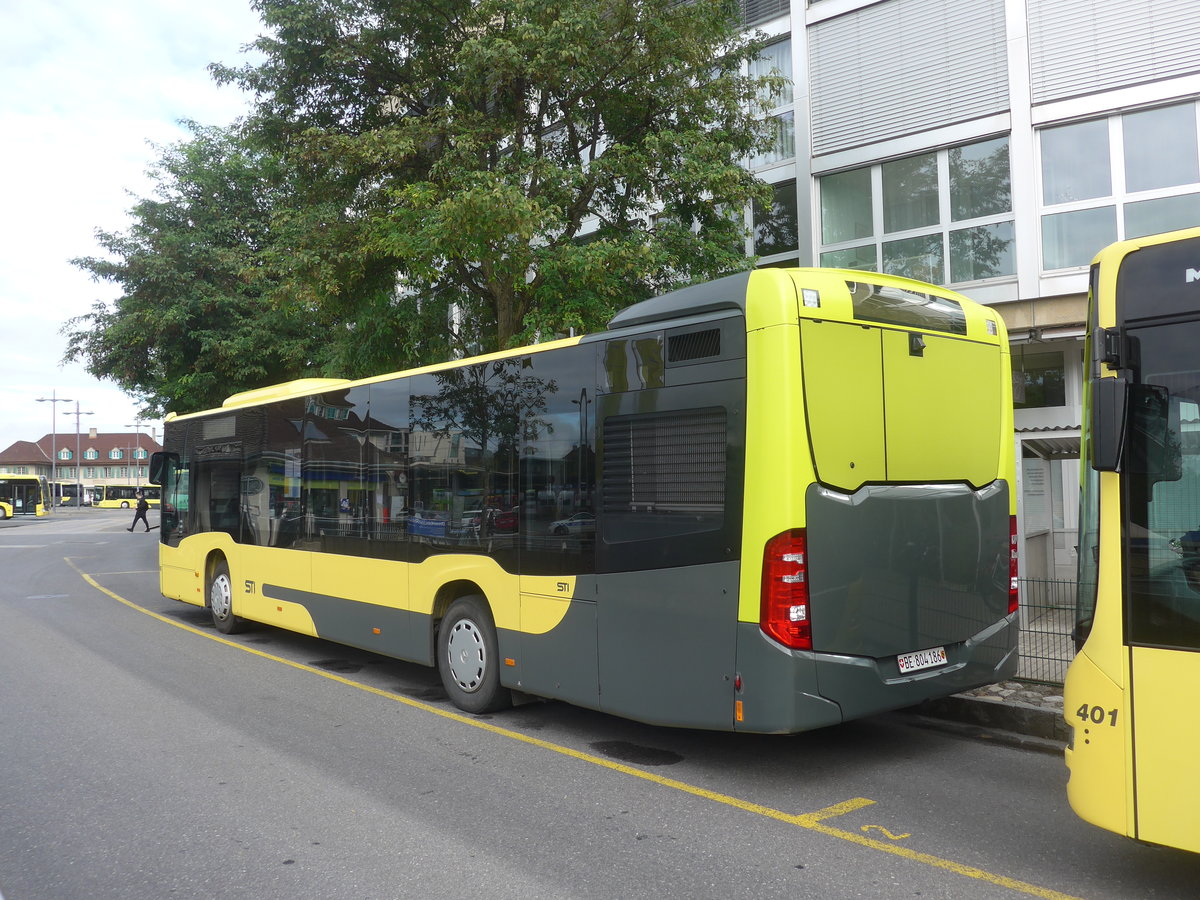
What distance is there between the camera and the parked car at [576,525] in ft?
20.7

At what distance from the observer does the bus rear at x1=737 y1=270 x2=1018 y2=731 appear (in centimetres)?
519

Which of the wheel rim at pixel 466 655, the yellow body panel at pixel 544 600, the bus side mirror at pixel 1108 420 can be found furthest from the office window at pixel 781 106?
the bus side mirror at pixel 1108 420

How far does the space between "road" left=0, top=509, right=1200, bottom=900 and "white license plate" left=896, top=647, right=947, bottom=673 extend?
0.67 metres

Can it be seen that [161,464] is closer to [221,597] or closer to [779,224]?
[221,597]

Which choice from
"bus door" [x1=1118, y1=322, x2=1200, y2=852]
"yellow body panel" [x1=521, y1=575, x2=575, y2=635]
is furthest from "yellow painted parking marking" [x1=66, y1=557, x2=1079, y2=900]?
"yellow body panel" [x1=521, y1=575, x2=575, y2=635]

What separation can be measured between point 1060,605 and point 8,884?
289 inches

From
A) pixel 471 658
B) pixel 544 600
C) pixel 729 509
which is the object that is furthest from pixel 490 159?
pixel 729 509

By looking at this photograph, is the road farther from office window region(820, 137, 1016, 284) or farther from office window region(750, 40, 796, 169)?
office window region(750, 40, 796, 169)

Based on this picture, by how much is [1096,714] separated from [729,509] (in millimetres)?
2164

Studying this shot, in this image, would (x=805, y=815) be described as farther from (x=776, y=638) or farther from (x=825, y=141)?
(x=825, y=141)

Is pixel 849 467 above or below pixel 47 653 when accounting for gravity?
above

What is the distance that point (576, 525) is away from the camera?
6.42 meters

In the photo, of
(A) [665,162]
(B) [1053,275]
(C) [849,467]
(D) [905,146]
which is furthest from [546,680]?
(D) [905,146]

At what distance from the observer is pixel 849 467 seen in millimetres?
5398
